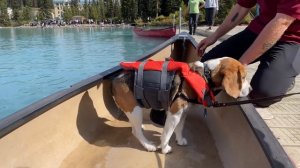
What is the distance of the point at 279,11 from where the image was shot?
3.24 m

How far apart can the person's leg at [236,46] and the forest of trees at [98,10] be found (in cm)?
8600

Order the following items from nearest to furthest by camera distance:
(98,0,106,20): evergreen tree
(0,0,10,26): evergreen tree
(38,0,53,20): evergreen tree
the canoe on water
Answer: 1. the canoe on water
2. (0,0,10,26): evergreen tree
3. (98,0,106,20): evergreen tree
4. (38,0,53,20): evergreen tree

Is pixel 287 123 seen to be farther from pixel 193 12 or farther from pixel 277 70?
pixel 193 12

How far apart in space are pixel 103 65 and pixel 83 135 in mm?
15949

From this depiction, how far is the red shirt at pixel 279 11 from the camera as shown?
10.4 feet

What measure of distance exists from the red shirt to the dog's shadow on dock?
182 centimetres

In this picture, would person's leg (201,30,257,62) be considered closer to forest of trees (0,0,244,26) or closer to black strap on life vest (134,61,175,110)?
black strap on life vest (134,61,175,110)

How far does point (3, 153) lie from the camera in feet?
8.98

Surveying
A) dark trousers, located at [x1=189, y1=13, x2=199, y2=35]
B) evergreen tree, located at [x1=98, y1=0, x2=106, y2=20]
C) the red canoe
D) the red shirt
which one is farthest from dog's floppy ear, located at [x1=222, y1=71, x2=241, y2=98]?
evergreen tree, located at [x1=98, y1=0, x2=106, y2=20]

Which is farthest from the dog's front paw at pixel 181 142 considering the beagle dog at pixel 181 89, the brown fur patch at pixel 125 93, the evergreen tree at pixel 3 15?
the evergreen tree at pixel 3 15

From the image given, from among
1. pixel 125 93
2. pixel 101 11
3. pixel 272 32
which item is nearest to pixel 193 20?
pixel 125 93

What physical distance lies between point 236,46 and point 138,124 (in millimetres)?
1549

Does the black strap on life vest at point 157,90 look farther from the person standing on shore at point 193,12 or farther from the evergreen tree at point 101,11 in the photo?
the evergreen tree at point 101,11

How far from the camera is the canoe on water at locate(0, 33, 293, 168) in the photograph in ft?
9.07
